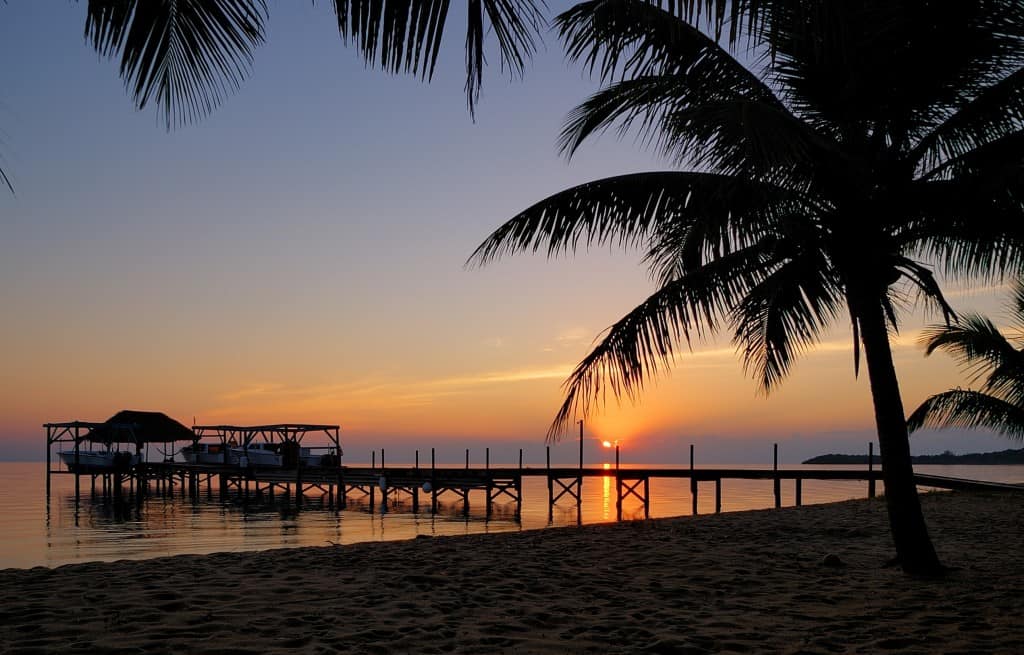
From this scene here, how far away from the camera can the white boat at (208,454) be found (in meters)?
55.9

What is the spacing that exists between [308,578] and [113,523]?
31.2 metres

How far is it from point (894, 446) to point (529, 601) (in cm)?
417

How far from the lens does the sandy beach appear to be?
604cm

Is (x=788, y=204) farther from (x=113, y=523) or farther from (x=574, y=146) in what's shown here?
(x=113, y=523)

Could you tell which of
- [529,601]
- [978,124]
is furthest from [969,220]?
[529,601]

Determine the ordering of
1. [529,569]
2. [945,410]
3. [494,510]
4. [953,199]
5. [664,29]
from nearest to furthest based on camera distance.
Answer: [664,29], [953,199], [529,569], [945,410], [494,510]

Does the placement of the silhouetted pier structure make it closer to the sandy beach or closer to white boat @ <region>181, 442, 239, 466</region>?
white boat @ <region>181, 442, 239, 466</region>

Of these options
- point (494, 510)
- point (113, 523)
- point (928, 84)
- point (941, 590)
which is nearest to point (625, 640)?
point (941, 590)

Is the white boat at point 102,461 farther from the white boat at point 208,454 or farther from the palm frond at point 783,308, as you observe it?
the palm frond at point 783,308

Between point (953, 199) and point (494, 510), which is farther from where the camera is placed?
point (494, 510)

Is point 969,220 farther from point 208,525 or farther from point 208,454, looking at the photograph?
point 208,454

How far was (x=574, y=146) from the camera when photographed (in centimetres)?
891

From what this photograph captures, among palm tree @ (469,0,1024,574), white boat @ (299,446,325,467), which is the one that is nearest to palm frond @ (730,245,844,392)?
palm tree @ (469,0,1024,574)

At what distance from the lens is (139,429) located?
55656mm
